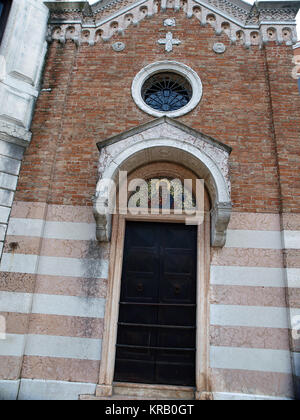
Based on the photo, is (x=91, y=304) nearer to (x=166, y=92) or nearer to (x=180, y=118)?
(x=180, y=118)

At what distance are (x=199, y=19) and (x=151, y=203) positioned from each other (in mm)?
4453

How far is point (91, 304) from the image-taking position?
16.6 ft

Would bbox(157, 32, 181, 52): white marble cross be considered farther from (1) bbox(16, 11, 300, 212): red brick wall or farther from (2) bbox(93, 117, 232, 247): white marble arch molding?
(2) bbox(93, 117, 232, 247): white marble arch molding

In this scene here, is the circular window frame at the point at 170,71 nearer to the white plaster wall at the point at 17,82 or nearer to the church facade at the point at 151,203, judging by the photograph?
the church facade at the point at 151,203

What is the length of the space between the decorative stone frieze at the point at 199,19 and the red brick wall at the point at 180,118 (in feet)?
0.62

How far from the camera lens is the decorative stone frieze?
6.55 meters

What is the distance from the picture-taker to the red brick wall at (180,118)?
561 cm

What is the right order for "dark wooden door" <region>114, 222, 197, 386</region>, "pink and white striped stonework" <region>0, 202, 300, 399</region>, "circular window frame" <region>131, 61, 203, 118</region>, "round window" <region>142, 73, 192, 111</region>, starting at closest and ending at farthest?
"pink and white striped stonework" <region>0, 202, 300, 399</region>, "dark wooden door" <region>114, 222, 197, 386</region>, "circular window frame" <region>131, 61, 203, 118</region>, "round window" <region>142, 73, 192, 111</region>

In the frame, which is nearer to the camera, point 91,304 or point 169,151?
point 91,304

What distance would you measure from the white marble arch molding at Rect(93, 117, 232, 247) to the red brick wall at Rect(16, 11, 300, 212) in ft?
2.30

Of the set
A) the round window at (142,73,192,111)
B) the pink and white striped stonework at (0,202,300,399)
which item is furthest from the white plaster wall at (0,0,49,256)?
the round window at (142,73,192,111)

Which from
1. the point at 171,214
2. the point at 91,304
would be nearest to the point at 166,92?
the point at 171,214

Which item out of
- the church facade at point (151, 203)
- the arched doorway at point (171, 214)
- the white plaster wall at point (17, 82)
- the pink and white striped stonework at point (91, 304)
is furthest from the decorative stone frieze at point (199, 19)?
the pink and white striped stonework at point (91, 304)

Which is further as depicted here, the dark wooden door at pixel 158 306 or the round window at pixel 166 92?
the round window at pixel 166 92
